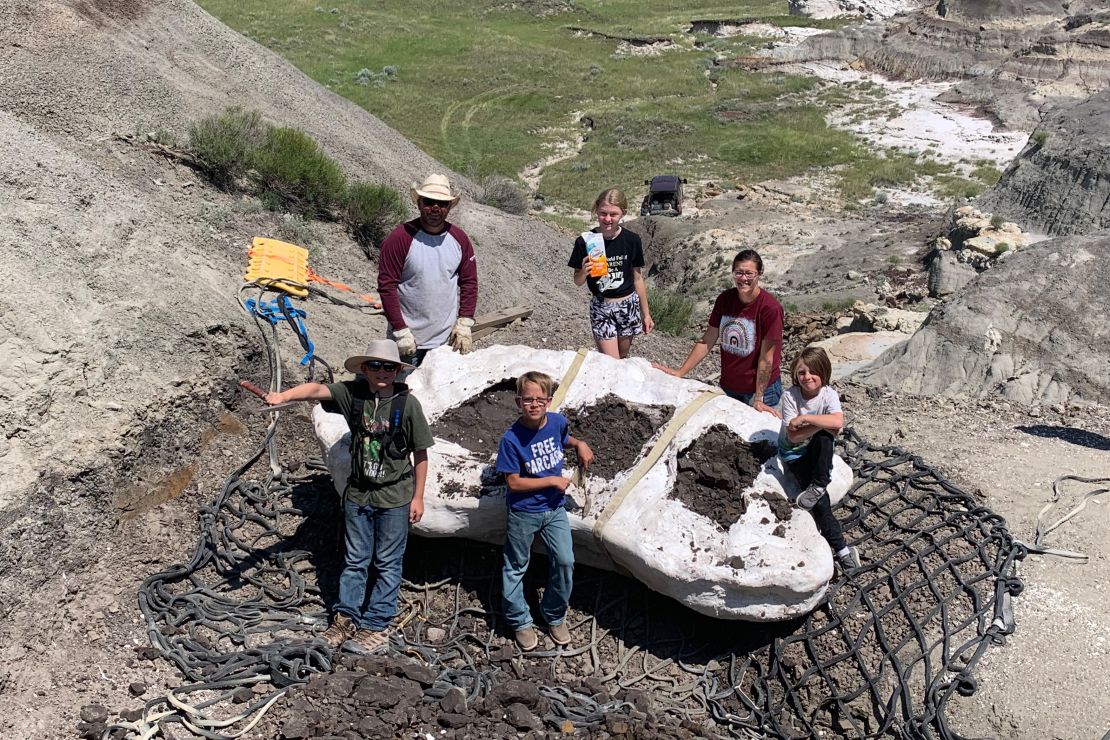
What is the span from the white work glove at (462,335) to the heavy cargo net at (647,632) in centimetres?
126

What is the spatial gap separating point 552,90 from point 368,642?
1405 inches

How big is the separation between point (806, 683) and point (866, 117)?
105 ft

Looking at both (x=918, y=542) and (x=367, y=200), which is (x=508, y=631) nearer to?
(x=918, y=542)

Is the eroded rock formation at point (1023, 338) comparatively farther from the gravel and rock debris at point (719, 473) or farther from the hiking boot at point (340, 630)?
the hiking boot at point (340, 630)

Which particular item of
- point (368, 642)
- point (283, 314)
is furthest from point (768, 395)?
point (283, 314)

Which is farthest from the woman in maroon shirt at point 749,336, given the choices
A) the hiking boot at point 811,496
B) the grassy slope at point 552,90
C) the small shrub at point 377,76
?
the small shrub at point 377,76

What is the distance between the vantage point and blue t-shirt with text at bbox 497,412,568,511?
15.7 feet

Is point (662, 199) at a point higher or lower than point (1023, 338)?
lower

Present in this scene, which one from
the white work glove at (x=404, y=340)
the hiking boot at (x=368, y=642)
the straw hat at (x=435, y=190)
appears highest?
the straw hat at (x=435, y=190)

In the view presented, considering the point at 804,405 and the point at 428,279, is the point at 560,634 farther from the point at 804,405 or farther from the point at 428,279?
the point at 428,279

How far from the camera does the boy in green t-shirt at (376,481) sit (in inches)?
187

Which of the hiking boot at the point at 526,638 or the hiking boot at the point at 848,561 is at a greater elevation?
the hiking boot at the point at 848,561

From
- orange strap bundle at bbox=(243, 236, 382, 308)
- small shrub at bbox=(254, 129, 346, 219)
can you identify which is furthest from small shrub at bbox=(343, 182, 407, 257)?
orange strap bundle at bbox=(243, 236, 382, 308)

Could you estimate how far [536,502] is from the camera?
4887 mm
